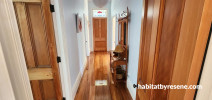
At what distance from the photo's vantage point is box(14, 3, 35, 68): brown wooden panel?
151 cm

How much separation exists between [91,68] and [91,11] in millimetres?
3639

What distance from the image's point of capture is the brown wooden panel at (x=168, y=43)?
2.01ft

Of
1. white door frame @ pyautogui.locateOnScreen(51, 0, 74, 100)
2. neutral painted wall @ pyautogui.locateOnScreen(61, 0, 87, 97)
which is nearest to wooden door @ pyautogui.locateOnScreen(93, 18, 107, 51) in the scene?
neutral painted wall @ pyautogui.locateOnScreen(61, 0, 87, 97)

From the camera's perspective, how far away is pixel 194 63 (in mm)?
451

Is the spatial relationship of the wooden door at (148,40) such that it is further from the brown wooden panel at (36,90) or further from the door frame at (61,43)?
the brown wooden panel at (36,90)

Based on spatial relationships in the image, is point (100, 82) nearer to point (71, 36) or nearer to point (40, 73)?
point (71, 36)

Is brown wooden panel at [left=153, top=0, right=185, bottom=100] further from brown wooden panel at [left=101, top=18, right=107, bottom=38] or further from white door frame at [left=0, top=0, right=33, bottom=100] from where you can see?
brown wooden panel at [left=101, top=18, right=107, bottom=38]

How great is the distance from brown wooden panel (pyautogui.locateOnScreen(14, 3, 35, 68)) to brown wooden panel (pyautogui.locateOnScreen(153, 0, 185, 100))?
1.81 metres

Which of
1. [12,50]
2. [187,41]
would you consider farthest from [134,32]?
[12,50]

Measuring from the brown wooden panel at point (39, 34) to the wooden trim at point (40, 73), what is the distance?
0.38ft

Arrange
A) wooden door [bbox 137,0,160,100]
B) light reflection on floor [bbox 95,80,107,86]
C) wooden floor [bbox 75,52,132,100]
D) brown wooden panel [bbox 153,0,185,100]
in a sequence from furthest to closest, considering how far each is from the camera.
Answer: light reflection on floor [bbox 95,80,107,86] → wooden floor [bbox 75,52,132,100] → wooden door [bbox 137,0,160,100] → brown wooden panel [bbox 153,0,185,100]

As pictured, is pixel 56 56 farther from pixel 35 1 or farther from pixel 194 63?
pixel 194 63

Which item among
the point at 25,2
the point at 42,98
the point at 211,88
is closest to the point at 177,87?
the point at 211,88

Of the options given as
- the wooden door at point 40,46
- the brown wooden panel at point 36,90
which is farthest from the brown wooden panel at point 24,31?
the brown wooden panel at point 36,90
